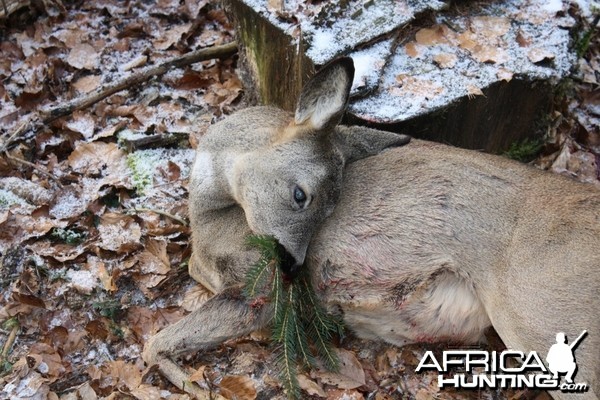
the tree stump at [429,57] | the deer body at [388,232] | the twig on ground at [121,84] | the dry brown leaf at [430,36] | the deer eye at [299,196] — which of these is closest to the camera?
the deer body at [388,232]

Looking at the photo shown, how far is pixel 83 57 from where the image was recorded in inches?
281

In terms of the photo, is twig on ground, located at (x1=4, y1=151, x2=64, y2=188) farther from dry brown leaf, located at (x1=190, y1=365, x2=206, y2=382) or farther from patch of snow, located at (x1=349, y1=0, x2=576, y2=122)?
patch of snow, located at (x1=349, y1=0, x2=576, y2=122)

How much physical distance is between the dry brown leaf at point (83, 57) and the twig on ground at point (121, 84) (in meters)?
0.53

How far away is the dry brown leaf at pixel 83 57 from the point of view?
7045 millimetres

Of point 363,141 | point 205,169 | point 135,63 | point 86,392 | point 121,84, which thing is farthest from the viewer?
point 135,63

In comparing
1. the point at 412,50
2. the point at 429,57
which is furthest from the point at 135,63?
the point at 429,57

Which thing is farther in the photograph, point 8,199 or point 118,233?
point 8,199

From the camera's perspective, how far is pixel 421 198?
460 cm

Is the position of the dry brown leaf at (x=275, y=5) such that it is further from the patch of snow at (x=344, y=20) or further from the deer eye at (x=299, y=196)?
the deer eye at (x=299, y=196)

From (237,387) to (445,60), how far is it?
2774 millimetres

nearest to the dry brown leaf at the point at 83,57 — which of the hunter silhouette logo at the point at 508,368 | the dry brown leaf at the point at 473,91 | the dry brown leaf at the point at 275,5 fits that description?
the dry brown leaf at the point at 275,5

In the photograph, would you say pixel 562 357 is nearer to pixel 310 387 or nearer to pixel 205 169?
pixel 310 387

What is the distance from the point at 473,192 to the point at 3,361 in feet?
10.2

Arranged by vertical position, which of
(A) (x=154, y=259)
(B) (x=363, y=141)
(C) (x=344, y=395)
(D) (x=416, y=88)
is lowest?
(C) (x=344, y=395)
